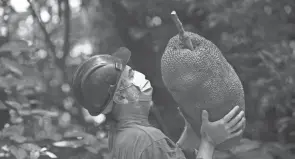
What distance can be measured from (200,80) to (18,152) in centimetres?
137

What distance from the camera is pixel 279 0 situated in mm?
3709

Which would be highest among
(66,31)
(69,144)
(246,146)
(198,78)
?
(198,78)

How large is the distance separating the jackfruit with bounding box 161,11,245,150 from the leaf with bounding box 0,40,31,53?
1470mm

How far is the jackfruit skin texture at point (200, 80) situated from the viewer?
1979 millimetres

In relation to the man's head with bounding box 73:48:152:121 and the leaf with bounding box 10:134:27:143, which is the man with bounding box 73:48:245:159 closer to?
the man's head with bounding box 73:48:152:121

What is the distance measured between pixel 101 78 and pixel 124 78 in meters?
0.12

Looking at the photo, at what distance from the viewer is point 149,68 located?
406 cm

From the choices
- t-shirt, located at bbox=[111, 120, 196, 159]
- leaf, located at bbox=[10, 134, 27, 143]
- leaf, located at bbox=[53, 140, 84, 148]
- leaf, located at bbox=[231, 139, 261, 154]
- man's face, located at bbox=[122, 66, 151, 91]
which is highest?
man's face, located at bbox=[122, 66, 151, 91]

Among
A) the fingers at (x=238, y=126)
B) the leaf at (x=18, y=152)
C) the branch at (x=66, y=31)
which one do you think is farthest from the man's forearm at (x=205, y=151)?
the branch at (x=66, y=31)

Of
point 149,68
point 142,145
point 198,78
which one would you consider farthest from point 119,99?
point 149,68

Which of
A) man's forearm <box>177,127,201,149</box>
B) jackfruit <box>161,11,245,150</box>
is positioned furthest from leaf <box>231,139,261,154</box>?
jackfruit <box>161,11,245,150</box>

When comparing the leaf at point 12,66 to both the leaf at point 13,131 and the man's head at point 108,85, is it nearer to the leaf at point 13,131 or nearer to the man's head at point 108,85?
the leaf at point 13,131

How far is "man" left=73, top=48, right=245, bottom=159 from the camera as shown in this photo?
1957mm

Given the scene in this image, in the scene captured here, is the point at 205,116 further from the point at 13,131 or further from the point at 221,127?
the point at 13,131
